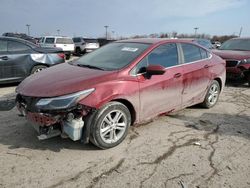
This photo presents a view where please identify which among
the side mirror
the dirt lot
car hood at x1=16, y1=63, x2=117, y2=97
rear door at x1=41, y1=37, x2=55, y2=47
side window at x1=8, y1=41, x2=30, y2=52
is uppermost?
rear door at x1=41, y1=37, x2=55, y2=47

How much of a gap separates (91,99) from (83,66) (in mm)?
1096

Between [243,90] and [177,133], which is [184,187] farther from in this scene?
[243,90]

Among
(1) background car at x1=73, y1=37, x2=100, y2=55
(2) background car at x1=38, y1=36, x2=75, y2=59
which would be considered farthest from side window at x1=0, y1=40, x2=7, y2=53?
(1) background car at x1=73, y1=37, x2=100, y2=55

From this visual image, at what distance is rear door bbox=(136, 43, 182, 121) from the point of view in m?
4.09

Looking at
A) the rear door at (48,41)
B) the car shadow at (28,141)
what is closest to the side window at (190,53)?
the car shadow at (28,141)

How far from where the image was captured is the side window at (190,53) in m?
5.01

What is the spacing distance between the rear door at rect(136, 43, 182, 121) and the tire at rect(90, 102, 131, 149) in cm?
38

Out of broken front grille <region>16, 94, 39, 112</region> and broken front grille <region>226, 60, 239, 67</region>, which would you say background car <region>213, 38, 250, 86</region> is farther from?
broken front grille <region>16, 94, 39, 112</region>

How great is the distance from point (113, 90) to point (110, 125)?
500 mm

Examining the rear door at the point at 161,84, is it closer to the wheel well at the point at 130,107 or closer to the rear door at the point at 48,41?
the wheel well at the point at 130,107

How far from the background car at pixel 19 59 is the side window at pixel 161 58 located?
464cm

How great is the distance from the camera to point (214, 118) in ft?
17.2

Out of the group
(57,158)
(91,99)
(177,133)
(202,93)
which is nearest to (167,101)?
(177,133)

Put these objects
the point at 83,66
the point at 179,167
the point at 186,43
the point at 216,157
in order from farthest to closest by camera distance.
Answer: the point at 186,43 → the point at 83,66 → the point at 216,157 → the point at 179,167
